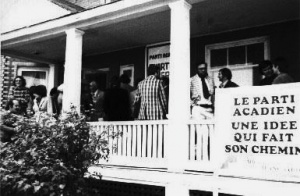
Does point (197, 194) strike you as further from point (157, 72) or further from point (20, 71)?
point (20, 71)

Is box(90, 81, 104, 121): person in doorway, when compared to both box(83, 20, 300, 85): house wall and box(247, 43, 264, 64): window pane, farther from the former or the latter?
box(247, 43, 264, 64): window pane

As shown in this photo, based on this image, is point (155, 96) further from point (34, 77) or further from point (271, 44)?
point (34, 77)

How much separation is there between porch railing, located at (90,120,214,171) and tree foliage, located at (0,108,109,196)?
77cm

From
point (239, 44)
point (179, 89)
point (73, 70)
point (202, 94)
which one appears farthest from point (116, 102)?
point (239, 44)

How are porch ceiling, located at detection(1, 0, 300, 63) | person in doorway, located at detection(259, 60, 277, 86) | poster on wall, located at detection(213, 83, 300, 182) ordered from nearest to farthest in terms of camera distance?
poster on wall, located at detection(213, 83, 300, 182), person in doorway, located at detection(259, 60, 277, 86), porch ceiling, located at detection(1, 0, 300, 63)

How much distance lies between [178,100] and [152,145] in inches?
63.1

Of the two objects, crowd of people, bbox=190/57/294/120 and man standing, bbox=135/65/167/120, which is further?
crowd of people, bbox=190/57/294/120

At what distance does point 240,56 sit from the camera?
9508mm

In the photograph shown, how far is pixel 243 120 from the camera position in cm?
533

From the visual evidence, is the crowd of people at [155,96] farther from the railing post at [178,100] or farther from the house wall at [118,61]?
the house wall at [118,61]

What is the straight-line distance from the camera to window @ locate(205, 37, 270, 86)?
30.2ft

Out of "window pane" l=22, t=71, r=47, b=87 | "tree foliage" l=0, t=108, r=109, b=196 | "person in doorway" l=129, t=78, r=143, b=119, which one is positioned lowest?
"tree foliage" l=0, t=108, r=109, b=196

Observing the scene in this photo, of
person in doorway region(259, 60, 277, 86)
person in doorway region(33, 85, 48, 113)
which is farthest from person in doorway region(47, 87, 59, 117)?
person in doorway region(259, 60, 277, 86)

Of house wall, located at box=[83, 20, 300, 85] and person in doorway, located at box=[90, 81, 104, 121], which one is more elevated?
house wall, located at box=[83, 20, 300, 85]
